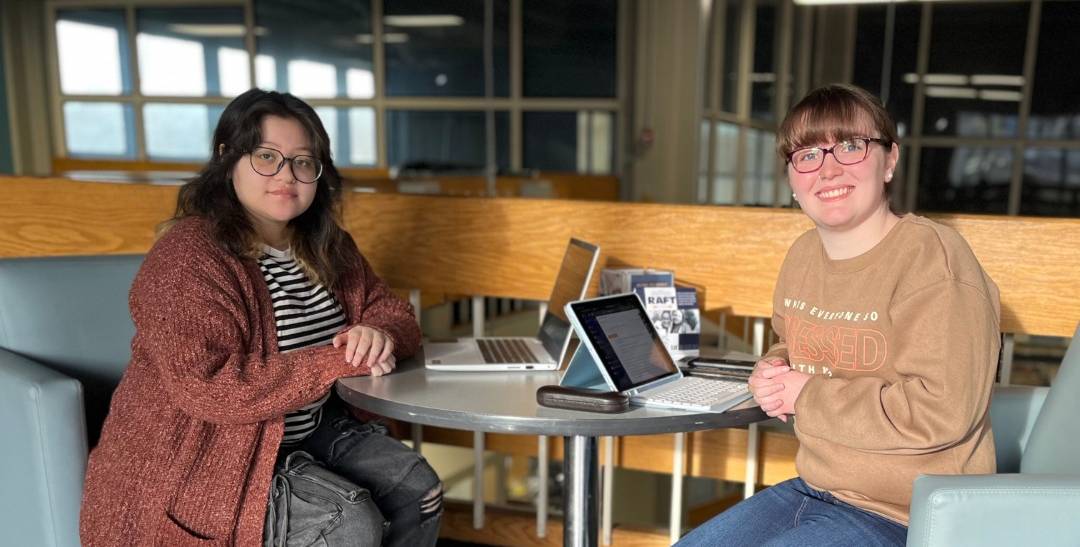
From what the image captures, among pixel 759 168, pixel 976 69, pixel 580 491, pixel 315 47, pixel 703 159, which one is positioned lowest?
pixel 580 491

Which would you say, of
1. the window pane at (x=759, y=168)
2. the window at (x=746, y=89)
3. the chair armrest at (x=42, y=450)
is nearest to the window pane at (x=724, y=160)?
the window at (x=746, y=89)

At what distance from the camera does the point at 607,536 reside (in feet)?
7.31

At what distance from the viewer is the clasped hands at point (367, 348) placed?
1.57 metres

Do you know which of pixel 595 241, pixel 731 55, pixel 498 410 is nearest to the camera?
pixel 498 410

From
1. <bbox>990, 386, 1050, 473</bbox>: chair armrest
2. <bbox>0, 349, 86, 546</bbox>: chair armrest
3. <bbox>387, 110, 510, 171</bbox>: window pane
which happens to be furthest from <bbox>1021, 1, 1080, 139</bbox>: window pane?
<bbox>0, 349, 86, 546</bbox>: chair armrest

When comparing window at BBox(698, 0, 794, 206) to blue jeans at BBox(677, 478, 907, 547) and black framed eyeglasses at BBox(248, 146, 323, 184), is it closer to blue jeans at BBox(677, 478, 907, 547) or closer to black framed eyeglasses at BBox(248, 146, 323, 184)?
black framed eyeglasses at BBox(248, 146, 323, 184)

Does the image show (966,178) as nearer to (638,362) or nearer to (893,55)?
(893,55)

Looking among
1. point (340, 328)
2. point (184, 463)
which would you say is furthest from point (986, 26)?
point (184, 463)

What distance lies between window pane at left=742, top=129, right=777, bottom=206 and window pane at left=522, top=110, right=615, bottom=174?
1.71m

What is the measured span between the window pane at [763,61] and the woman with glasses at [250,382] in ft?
23.1

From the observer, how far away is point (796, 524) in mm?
1352

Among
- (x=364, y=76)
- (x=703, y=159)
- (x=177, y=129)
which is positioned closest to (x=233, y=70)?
(x=177, y=129)

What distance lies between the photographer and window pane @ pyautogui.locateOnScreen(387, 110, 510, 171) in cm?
779

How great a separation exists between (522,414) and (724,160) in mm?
6824
